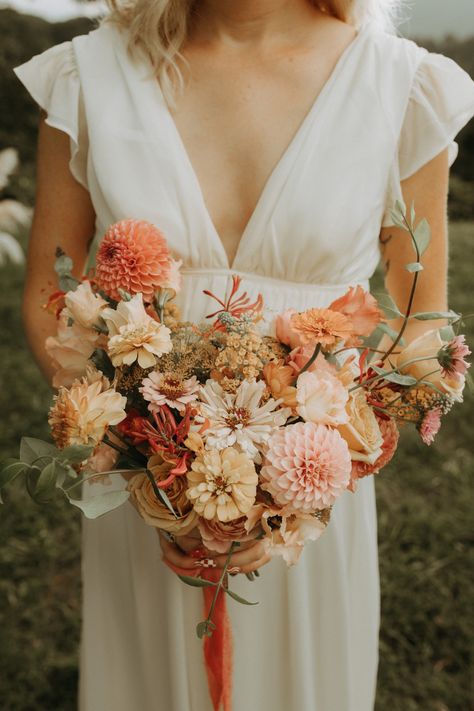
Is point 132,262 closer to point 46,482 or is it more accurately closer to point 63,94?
point 46,482

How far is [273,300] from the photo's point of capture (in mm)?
1968

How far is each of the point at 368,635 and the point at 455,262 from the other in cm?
590

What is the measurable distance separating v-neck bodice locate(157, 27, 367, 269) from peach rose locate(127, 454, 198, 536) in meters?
0.71

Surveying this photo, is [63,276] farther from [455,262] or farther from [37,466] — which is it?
[455,262]

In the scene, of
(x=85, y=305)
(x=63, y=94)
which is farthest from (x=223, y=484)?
(x=63, y=94)

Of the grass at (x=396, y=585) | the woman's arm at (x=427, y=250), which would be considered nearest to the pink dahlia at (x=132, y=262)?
the woman's arm at (x=427, y=250)

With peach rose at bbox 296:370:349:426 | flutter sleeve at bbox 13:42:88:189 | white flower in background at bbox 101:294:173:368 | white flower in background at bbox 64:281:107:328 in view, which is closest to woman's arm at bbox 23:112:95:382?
flutter sleeve at bbox 13:42:88:189

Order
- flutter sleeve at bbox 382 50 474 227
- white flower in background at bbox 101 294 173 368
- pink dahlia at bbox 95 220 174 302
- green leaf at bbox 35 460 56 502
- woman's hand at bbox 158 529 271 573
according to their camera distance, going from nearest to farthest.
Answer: green leaf at bbox 35 460 56 502 → white flower in background at bbox 101 294 173 368 → pink dahlia at bbox 95 220 174 302 → woman's hand at bbox 158 529 271 573 → flutter sleeve at bbox 382 50 474 227

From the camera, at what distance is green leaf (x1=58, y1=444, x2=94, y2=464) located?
124 centimetres

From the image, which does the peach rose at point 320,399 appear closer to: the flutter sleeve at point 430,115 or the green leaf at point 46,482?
the green leaf at point 46,482

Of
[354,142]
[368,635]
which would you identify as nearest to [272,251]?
[354,142]

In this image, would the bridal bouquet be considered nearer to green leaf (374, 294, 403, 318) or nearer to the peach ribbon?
green leaf (374, 294, 403, 318)

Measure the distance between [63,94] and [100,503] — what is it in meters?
1.17

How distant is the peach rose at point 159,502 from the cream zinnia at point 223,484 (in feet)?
0.25
